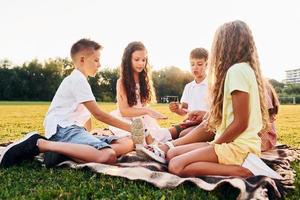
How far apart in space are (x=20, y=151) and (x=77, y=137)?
0.62 metres

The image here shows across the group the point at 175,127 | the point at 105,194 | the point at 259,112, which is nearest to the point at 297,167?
the point at 259,112

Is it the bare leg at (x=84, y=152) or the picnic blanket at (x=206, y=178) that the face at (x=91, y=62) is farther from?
the picnic blanket at (x=206, y=178)

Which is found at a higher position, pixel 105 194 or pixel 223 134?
pixel 223 134

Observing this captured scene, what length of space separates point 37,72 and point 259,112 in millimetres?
57638

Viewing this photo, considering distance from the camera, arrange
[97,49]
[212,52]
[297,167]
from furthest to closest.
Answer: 1. [97,49]
2. [297,167]
3. [212,52]

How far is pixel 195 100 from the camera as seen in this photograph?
19.4 feet

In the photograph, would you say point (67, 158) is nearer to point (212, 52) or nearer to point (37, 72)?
point (212, 52)

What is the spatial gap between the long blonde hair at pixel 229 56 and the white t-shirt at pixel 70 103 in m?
1.59

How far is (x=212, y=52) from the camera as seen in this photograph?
3.71 meters

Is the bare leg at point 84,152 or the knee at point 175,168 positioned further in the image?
the bare leg at point 84,152

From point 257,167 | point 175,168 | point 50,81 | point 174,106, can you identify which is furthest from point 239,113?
point 50,81

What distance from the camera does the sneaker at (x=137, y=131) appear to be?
464 cm

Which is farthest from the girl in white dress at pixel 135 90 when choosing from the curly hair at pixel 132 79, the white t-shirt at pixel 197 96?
the white t-shirt at pixel 197 96

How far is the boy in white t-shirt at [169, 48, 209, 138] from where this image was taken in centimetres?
555
